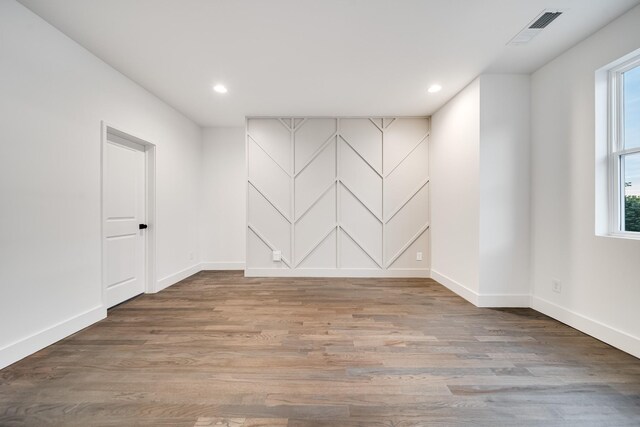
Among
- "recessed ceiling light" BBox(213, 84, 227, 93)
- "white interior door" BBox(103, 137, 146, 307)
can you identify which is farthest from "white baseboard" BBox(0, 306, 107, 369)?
"recessed ceiling light" BBox(213, 84, 227, 93)

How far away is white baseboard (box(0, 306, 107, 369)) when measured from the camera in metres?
1.94

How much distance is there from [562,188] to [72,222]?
4.49 metres

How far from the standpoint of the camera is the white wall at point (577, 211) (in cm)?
216

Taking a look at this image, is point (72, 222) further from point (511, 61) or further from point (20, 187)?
point (511, 61)

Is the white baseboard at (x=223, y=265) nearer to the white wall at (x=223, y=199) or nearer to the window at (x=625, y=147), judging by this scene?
the white wall at (x=223, y=199)

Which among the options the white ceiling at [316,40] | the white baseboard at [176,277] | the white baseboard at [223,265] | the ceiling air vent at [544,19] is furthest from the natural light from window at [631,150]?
the white baseboard at [176,277]

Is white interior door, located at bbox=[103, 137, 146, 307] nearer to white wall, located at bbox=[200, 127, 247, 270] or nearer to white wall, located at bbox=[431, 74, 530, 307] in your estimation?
white wall, located at bbox=[200, 127, 247, 270]

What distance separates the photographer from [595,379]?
177 centimetres

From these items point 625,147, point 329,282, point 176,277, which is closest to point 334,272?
point 329,282

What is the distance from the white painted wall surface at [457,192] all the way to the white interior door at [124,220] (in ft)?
13.2

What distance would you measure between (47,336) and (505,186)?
4440 mm

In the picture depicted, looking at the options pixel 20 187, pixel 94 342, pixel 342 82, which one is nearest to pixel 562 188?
pixel 342 82

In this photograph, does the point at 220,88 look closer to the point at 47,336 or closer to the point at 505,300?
the point at 47,336

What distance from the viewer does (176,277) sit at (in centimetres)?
423
